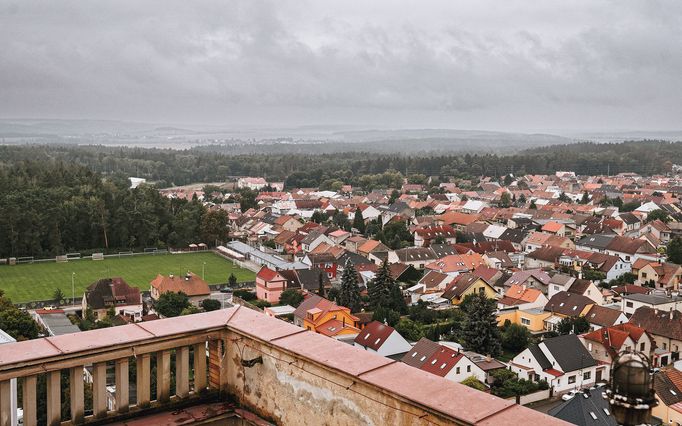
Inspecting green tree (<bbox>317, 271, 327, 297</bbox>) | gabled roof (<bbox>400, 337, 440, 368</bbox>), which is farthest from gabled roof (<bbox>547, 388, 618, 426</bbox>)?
green tree (<bbox>317, 271, 327, 297</bbox>)

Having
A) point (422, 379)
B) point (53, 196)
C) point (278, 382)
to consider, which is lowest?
point (53, 196)

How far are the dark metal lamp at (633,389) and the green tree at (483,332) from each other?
1689 cm

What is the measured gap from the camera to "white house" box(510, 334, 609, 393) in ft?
53.8

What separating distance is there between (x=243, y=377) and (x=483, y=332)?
15907 mm

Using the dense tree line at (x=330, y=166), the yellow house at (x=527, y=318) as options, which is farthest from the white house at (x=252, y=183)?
the yellow house at (x=527, y=318)

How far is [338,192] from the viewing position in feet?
216

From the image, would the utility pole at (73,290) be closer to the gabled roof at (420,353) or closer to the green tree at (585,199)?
Result: the gabled roof at (420,353)

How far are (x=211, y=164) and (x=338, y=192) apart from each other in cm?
2749

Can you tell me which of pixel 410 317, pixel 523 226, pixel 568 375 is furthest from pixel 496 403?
pixel 523 226

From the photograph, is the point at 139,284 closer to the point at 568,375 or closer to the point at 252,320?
the point at 568,375

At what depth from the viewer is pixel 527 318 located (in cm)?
2183

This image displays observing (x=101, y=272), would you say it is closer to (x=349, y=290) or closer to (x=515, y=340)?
(x=349, y=290)

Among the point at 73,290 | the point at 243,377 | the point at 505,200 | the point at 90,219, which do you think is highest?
the point at 243,377

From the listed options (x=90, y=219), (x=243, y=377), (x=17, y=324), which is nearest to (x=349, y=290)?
(x=17, y=324)
